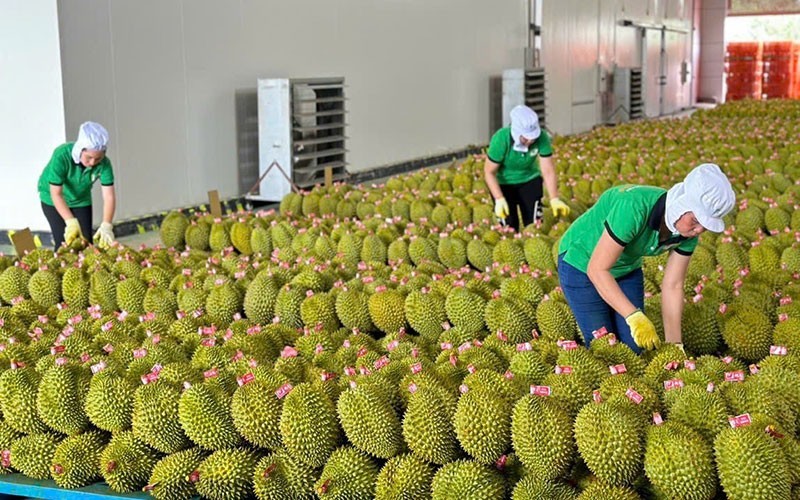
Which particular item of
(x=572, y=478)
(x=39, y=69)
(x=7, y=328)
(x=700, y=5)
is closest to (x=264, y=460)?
(x=572, y=478)

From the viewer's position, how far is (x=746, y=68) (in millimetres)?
33156

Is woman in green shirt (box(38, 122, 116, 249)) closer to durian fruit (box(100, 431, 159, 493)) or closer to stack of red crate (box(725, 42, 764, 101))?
durian fruit (box(100, 431, 159, 493))

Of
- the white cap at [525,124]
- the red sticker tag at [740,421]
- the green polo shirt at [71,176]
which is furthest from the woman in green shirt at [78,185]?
the red sticker tag at [740,421]

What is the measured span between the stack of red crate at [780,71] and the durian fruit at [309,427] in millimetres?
31866

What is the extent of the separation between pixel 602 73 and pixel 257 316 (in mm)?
20933

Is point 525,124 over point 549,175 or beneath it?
over

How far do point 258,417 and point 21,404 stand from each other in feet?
3.07

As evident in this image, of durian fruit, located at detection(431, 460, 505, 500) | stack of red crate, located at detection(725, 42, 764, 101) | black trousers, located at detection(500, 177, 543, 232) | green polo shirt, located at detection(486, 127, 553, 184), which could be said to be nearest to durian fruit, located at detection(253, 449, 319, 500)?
durian fruit, located at detection(431, 460, 505, 500)

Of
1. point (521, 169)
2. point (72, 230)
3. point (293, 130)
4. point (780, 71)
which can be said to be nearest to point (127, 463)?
point (72, 230)

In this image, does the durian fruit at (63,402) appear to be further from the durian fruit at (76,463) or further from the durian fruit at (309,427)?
the durian fruit at (309,427)

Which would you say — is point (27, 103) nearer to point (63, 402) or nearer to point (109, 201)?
point (109, 201)

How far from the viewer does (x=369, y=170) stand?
14.4 m

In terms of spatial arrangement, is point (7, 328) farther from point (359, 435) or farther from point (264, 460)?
point (359, 435)

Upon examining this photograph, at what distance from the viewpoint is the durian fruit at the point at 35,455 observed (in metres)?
3.24
